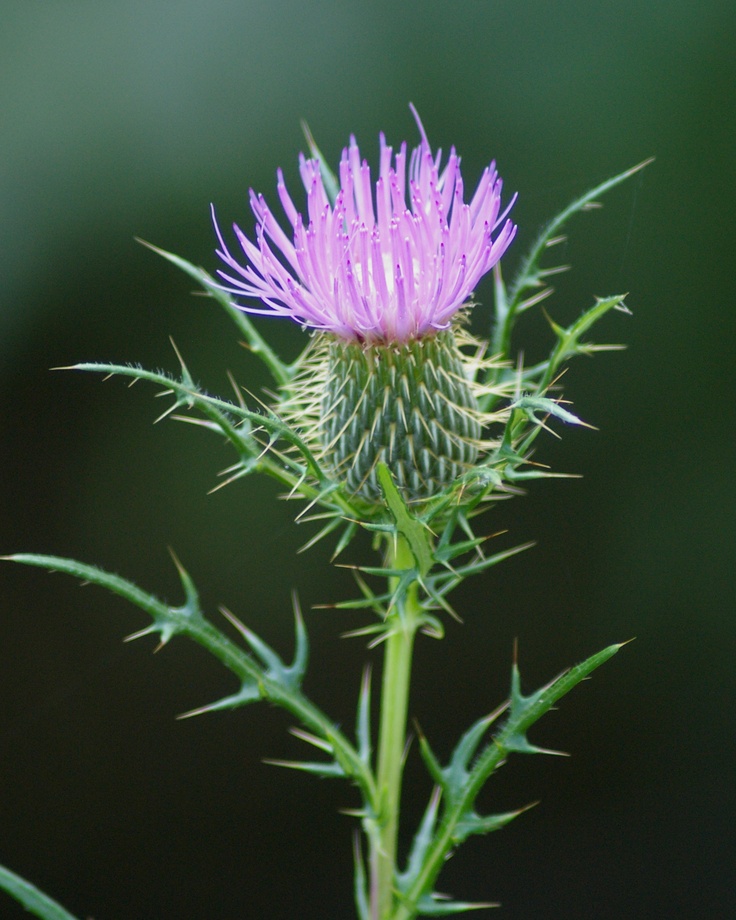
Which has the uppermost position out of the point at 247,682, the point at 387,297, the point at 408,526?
the point at 387,297

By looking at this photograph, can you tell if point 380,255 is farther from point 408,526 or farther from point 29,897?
point 29,897

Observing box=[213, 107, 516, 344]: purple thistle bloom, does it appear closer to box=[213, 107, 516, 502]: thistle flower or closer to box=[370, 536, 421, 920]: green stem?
box=[213, 107, 516, 502]: thistle flower

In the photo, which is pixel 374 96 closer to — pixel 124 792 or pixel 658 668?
pixel 658 668

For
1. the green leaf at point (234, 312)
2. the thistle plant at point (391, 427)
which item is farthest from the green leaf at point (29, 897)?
the green leaf at point (234, 312)

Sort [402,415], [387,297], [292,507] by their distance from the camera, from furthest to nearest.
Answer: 1. [292,507]
2. [402,415]
3. [387,297]

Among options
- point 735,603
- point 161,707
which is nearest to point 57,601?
point 161,707

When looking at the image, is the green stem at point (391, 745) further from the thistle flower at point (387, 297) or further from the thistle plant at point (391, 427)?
the thistle flower at point (387, 297)

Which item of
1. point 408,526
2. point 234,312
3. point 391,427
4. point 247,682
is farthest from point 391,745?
point 234,312

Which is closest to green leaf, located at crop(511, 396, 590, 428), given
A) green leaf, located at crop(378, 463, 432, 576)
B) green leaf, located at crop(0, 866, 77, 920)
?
green leaf, located at crop(378, 463, 432, 576)
